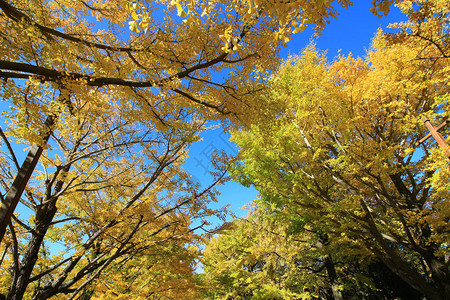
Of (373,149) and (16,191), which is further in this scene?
(373,149)

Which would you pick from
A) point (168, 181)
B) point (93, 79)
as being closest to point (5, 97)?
point (93, 79)

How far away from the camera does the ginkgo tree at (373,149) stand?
4688mm

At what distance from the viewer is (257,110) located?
401cm

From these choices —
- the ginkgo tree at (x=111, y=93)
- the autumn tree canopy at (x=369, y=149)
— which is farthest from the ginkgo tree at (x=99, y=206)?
the autumn tree canopy at (x=369, y=149)

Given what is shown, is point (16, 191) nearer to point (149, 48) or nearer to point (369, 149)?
point (149, 48)

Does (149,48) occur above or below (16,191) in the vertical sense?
above

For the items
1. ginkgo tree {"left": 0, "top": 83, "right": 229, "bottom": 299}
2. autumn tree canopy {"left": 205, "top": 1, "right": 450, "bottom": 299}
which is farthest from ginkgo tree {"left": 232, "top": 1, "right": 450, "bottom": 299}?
ginkgo tree {"left": 0, "top": 83, "right": 229, "bottom": 299}

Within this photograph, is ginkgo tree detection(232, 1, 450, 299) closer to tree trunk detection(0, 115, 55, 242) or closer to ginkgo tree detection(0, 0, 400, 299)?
ginkgo tree detection(0, 0, 400, 299)

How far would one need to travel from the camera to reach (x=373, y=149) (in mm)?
5578

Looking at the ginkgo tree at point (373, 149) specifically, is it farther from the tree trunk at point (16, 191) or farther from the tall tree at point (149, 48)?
the tree trunk at point (16, 191)

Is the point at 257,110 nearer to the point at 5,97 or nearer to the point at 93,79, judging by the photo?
the point at 93,79

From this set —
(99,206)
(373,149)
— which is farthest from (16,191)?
(373,149)

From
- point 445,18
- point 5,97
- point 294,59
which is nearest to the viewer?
point 5,97

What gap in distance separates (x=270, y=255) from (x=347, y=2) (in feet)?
30.2
